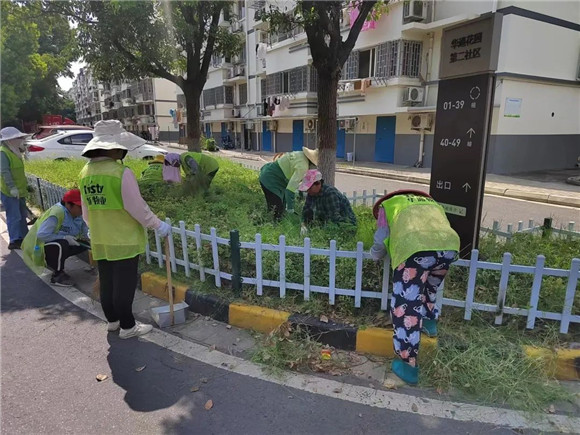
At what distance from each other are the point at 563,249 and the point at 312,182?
2610 millimetres

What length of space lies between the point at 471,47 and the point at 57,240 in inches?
178

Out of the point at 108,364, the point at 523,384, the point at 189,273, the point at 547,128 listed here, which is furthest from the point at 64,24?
the point at 547,128

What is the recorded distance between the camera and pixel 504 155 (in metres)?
14.2

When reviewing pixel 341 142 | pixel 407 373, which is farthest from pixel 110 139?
pixel 341 142

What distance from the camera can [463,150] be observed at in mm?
3516

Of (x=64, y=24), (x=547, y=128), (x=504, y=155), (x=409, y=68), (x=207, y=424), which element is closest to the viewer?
(x=207, y=424)

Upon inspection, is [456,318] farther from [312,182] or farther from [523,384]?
[312,182]

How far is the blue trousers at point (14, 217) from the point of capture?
551cm

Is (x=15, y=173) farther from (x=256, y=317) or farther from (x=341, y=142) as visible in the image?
(x=341, y=142)

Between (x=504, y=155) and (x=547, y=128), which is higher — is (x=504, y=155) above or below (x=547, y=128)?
below

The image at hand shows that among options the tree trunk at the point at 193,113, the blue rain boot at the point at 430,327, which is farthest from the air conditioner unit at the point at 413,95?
the blue rain boot at the point at 430,327

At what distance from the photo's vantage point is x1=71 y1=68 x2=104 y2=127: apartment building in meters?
70.3

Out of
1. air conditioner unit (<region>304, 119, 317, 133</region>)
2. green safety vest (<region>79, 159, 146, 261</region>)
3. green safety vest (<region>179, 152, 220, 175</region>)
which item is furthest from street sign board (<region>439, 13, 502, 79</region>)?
air conditioner unit (<region>304, 119, 317, 133</region>)

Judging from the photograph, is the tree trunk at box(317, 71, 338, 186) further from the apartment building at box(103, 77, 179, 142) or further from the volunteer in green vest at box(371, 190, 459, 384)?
the apartment building at box(103, 77, 179, 142)
